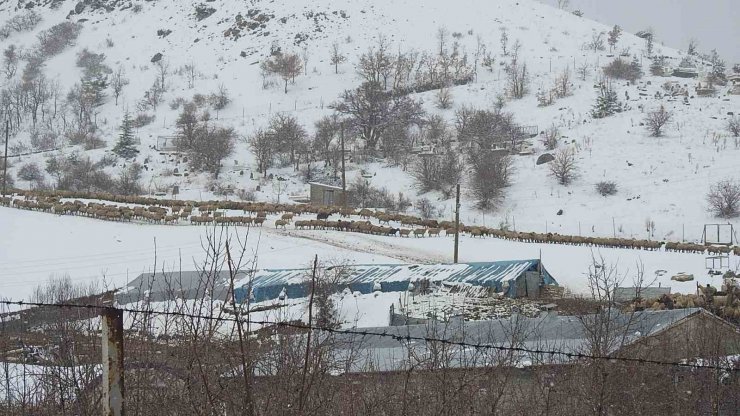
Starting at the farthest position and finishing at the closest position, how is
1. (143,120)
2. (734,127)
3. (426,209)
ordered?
(143,120) → (734,127) → (426,209)

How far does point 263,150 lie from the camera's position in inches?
2093

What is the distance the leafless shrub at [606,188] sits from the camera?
44906 millimetres

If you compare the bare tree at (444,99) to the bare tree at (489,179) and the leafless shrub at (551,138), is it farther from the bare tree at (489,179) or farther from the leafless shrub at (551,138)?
the bare tree at (489,179)

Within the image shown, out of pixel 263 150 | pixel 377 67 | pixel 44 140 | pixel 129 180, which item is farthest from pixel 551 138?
pixel 44 140

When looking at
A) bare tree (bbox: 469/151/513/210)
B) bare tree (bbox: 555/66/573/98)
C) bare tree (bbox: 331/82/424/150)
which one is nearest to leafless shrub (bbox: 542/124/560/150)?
bare tree (bbox: 469/151/513/210)

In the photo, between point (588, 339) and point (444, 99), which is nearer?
Result: point (588, 339)

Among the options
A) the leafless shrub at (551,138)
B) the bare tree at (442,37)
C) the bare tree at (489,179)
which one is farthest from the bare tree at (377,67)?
the bare tree at (489,179)

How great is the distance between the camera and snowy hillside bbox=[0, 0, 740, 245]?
44469 mm

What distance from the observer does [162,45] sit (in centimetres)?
8231

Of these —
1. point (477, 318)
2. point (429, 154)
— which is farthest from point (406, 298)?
point (429, 154)

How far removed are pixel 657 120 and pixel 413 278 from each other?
3471 cm

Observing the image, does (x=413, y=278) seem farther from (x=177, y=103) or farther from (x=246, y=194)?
(x=177, y=103)

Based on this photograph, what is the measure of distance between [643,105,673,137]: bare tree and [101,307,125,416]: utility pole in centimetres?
5182

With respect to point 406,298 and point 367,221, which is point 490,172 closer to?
point 367,221
